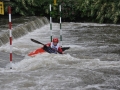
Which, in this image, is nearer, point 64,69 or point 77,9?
point 64,69

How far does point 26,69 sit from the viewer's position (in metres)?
8.09

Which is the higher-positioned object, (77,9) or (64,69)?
(77,9)

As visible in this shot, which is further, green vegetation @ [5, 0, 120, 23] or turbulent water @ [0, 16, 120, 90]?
green vegetation @ [5, 0, 120, 23]

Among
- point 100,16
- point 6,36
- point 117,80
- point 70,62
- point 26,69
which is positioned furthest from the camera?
point 100,16

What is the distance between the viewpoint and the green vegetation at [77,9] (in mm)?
20266

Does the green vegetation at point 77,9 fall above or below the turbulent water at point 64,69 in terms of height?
above

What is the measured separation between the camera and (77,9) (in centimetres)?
2170

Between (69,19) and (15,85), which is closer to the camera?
(15,85)

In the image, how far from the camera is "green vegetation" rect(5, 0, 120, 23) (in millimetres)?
20266

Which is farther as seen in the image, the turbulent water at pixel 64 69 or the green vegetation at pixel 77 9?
the green vegetation at pixel 77 9

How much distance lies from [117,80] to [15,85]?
6.82ft

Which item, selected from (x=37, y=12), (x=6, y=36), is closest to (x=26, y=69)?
(x=6, y=36)

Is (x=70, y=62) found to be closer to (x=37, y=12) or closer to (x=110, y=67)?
(x=110, y=67)

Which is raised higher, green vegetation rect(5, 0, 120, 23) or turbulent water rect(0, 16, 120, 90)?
green vegetation rect(5, 0, 120, 23)
